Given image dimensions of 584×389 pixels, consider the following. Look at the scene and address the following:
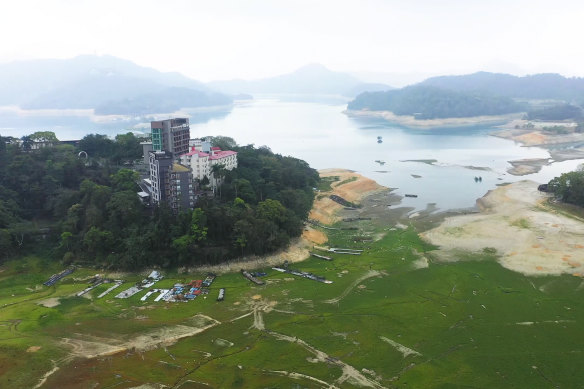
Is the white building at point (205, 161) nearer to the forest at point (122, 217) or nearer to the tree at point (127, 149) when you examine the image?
the forest at point (122, 217)

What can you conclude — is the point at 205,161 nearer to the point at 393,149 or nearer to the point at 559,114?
the point at 393,149

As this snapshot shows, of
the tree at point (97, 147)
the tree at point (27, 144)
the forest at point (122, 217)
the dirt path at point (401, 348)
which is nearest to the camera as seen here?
the dirt path at point (401, 348)

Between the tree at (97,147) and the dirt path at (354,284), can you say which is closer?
the dirt path at (354,284)

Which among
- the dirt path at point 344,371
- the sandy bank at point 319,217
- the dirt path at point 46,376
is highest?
the sandy bank at point 319,217

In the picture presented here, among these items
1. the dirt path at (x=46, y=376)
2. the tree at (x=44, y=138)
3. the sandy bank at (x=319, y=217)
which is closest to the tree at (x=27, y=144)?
the tree at (x=44, y=138)

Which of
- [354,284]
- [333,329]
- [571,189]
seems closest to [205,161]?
[354,284]

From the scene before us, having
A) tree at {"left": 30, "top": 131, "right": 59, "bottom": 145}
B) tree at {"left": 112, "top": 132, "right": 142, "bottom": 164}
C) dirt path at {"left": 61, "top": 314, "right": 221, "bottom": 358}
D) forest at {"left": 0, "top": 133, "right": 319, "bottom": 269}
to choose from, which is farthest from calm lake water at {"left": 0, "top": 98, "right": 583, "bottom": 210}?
tree at {"left": 30, "top": 131, "right": 59, "bottom": 145}

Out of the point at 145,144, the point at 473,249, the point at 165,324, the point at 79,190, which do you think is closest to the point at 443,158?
the point at 473,249

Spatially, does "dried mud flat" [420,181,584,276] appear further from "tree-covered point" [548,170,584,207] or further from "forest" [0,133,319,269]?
"forest" [0,133,319,269]
